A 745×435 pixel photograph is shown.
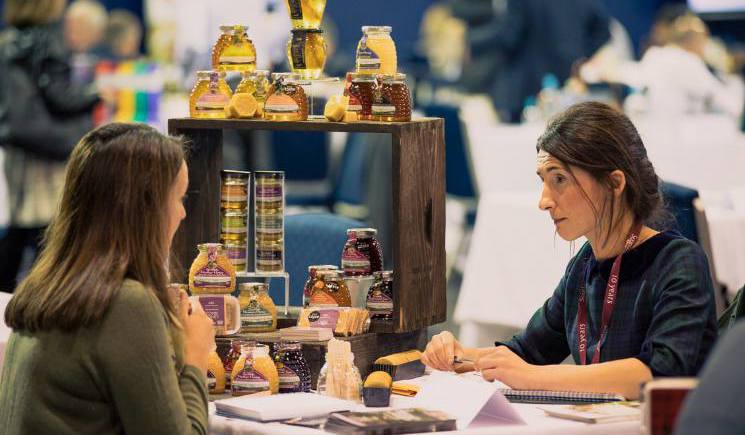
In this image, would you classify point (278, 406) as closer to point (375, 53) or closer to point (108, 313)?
point (108, 313)

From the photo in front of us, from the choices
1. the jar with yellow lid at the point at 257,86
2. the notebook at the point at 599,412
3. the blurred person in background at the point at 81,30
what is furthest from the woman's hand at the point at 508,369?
the blurred person in background at the point at 81,30

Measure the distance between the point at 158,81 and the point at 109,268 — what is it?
813 centimetres

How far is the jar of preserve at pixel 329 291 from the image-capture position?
3.19m

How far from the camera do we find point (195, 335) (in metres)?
2.56

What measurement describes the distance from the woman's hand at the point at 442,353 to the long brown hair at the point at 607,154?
0.41m

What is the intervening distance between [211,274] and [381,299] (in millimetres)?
394

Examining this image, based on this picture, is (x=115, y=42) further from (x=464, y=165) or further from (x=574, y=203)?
(x=574, y=203)

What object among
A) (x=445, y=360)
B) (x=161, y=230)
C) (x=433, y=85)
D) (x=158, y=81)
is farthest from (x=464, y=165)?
(x=161, y=230)

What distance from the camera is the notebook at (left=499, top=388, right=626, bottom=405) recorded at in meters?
2.74

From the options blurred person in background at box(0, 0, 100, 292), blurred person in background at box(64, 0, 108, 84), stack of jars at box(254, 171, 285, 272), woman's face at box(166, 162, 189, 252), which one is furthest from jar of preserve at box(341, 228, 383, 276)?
blurred person in background at box(64, 0, 108, 84)

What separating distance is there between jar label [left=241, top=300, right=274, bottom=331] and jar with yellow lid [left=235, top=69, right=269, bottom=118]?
1.56ft

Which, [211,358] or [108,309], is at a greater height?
[108,309]

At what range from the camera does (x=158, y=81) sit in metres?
10.3

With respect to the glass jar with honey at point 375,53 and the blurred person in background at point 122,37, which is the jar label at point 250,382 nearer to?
the glass jar with honey at point 375,53
